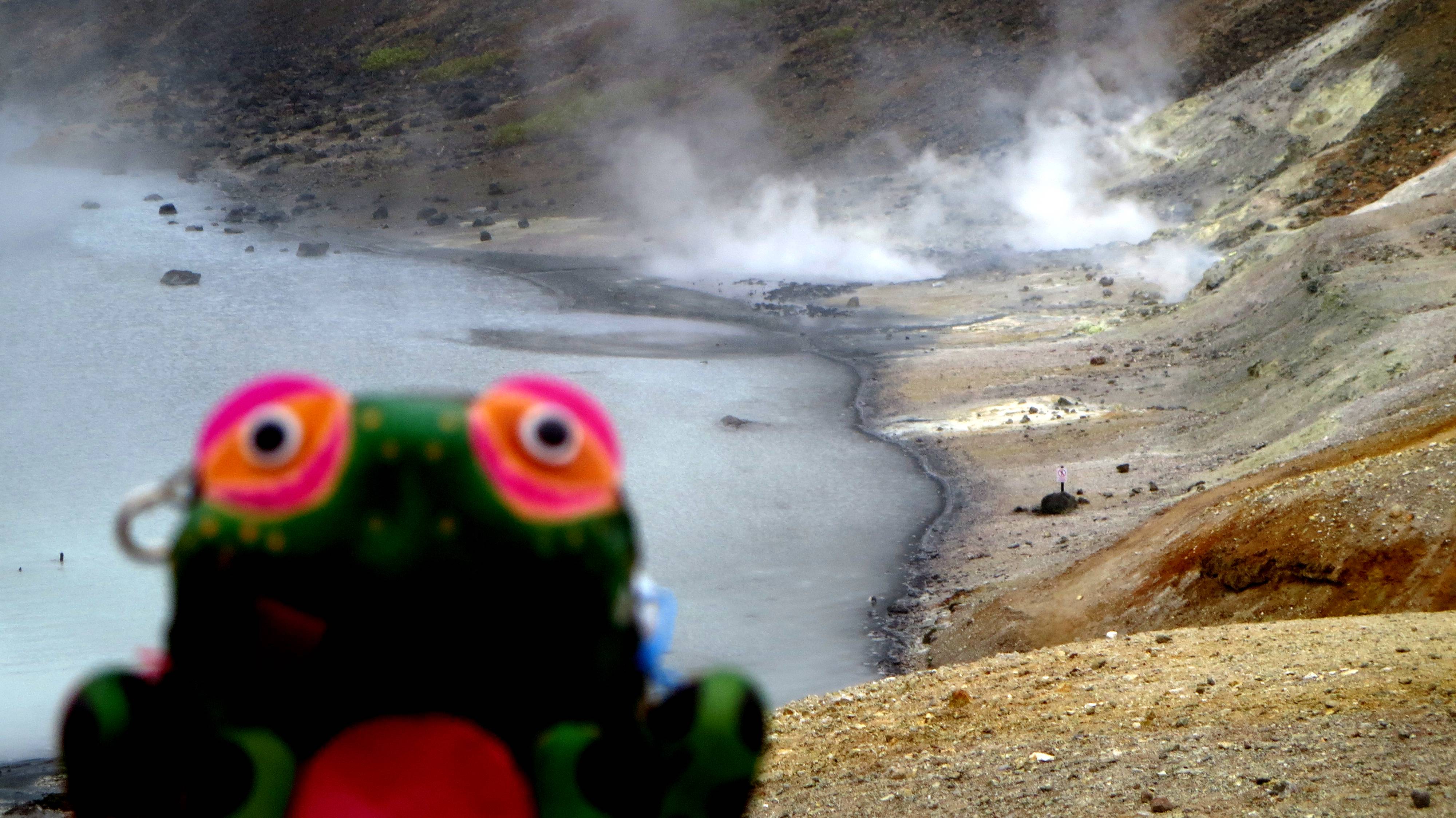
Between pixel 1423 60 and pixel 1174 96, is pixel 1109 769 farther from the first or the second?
pixel 1174 96

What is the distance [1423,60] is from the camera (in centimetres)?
2698

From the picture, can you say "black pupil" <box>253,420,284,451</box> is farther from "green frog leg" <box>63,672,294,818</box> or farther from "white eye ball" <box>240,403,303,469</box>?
"green frog leg" <box>63,672,294,818</box>

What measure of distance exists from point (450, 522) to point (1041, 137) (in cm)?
3480

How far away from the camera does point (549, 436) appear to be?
5.37ft

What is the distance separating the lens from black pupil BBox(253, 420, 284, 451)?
1.61 metres

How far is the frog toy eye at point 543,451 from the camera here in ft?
5.30

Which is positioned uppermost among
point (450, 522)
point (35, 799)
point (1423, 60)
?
point (1423, 60)

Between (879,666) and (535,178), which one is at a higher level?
(535,178)

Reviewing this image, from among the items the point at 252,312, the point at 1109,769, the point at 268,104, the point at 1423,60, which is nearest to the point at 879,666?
the point at 1109,769

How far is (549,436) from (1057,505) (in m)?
13.0

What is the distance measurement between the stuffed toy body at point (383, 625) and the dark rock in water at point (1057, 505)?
1290 centimetres

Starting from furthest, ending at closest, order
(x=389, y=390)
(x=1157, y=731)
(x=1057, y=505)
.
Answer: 1. (x=1057, y=505)
2. (x=389, y=390)
3. (x=1157, y=731)

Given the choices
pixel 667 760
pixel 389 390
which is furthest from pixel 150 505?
pixel 389 390

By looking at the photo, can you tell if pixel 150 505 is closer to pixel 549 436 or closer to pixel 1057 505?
pixel 549 436
